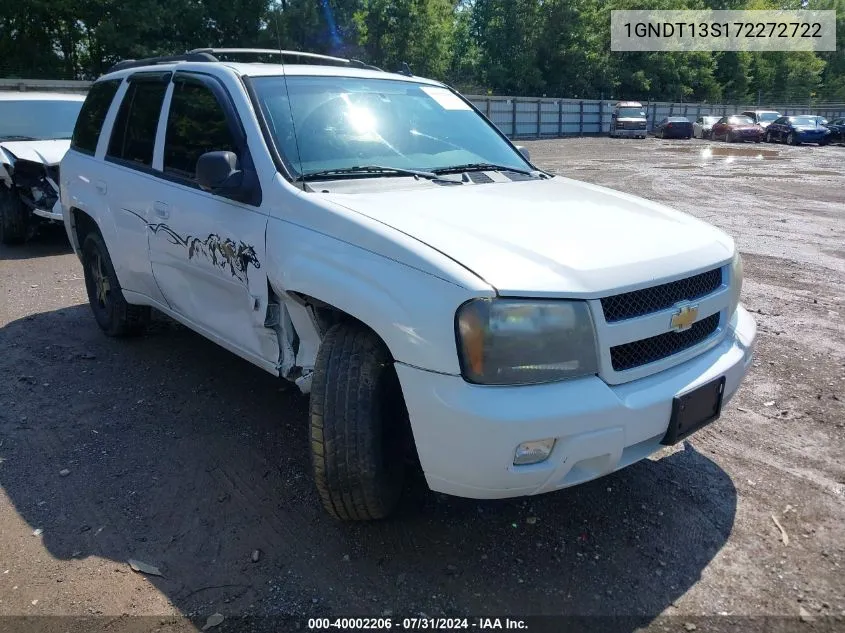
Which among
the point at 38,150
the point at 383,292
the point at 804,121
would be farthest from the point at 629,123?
the point at 383,292

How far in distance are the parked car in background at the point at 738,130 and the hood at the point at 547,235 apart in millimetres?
37710

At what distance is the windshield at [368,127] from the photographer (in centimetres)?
330

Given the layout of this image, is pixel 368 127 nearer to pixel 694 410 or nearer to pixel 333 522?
pixel 333 522

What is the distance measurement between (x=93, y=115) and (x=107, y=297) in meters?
1.36

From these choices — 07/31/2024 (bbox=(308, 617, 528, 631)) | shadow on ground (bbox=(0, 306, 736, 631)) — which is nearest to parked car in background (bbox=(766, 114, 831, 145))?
shadow on ground (bbox=(0, 306, 736, 631))

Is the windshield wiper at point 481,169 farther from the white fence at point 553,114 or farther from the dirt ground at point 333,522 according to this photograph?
the white fence at point 553,114

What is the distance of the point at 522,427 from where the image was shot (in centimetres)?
222

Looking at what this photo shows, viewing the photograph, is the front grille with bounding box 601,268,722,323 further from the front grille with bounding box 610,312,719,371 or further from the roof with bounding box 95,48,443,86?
the roof with bounding box 95,48,443,86

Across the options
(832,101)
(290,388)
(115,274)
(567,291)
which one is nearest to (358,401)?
(567,291)

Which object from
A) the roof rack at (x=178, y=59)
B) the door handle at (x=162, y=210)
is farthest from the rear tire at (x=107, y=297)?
the roof rack at (x=178, y=59)

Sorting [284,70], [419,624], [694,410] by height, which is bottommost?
[419,624]

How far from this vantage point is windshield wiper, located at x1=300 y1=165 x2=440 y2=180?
314cm

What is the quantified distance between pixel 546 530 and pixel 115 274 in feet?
11.3

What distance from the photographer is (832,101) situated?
71.6 m
